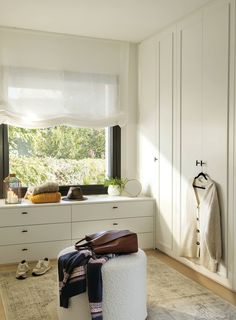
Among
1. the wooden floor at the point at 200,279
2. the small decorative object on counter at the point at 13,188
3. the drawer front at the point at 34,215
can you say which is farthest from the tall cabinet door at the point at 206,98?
the small decorative object on counter at the point at 13,188

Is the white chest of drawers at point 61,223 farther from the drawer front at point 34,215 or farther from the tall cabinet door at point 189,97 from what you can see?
the tall cabinet door at point 189,97

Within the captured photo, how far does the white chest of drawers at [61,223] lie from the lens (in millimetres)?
3795

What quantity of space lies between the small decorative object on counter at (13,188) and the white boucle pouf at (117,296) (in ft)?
5.58

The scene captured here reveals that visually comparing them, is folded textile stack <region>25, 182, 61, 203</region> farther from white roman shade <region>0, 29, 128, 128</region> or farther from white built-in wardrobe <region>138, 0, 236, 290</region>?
white built-in wardrobe <region>138, 0, 236, 290</region>

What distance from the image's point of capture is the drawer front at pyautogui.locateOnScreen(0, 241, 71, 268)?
12.4ft

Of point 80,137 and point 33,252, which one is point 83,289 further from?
point 80,137

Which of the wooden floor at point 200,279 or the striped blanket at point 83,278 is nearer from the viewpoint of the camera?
the striped blanket at point 83,278

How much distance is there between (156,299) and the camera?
294 cm

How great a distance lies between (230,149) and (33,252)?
7.18 feet

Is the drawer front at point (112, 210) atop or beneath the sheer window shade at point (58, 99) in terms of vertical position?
beneath

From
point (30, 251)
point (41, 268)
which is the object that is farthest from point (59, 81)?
point (41, 268)

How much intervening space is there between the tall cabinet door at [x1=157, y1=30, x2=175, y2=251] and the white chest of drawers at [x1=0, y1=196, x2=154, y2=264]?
210 millimetres

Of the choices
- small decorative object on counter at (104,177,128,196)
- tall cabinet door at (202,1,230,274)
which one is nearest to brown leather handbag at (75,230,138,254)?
tall cabinet door at (202,1,230,274)

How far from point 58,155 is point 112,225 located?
1059 mm
